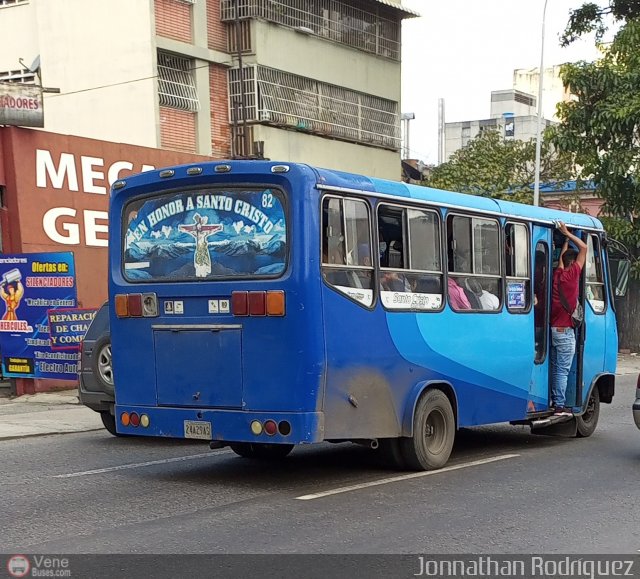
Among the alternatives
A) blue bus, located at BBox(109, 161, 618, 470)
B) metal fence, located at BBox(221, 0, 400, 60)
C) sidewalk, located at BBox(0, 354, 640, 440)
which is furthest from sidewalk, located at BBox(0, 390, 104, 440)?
metal fence, located at BBox(221, 0, 400, 60)

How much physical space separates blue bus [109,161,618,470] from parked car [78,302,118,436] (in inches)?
96.8

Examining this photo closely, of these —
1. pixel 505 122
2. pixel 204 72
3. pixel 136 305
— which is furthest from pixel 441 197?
pixel 505 122

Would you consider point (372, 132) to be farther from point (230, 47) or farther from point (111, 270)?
point (111, 270)

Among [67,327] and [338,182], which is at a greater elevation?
[338,182]

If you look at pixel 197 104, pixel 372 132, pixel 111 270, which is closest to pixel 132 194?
pixel 111 270

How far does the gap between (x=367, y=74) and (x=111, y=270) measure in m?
22.3

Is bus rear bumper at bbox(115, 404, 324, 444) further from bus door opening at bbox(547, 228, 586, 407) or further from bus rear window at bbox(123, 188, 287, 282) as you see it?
bus door opening at bbox(547, 228, 586, 407)

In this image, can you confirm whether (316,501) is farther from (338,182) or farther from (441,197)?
(441,197)

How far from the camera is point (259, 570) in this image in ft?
19.9

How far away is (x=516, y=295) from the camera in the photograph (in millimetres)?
10992

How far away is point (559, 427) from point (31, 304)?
9271 mm

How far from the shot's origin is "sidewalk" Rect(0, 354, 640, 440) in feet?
43.0

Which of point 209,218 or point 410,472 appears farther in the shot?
point 410,472


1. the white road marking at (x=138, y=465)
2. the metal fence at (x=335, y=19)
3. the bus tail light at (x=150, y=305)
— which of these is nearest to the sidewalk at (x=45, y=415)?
the white road marking at (x=138, y=465)
